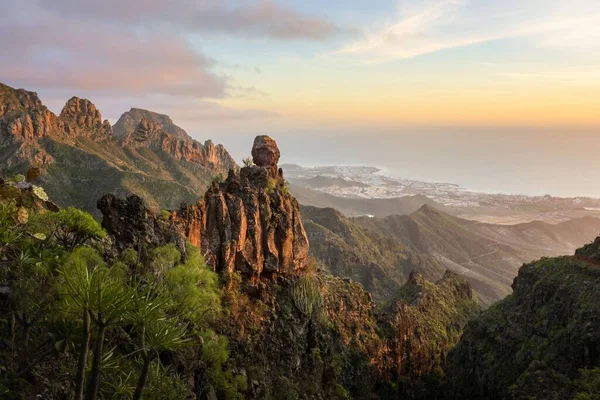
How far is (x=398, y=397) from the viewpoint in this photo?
197 ft

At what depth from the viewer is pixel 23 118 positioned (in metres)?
158

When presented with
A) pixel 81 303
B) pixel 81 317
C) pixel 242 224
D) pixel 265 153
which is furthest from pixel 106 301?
pixel 265 153

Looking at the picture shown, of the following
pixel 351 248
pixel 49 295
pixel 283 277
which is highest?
pixel 49 295

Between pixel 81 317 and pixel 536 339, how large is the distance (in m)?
44.8

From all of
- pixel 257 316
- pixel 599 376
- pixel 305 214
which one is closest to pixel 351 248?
pixel 305 214

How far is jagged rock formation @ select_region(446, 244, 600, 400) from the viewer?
35875 mm

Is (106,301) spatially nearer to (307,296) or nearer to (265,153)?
(307,296)

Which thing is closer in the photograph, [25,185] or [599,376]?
[25,185]

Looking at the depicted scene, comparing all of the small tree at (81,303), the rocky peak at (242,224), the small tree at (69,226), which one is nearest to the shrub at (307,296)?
the rocky peak at (242,224)

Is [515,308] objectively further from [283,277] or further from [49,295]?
[49,295]

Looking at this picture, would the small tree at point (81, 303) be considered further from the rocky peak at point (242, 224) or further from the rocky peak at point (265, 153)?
the rocky peak at point (265, 153)

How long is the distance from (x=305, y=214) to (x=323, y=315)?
12788 centimetres

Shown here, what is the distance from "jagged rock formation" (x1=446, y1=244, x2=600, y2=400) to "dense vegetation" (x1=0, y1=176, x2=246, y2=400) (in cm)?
3072

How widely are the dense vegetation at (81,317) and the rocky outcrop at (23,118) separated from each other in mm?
156735
